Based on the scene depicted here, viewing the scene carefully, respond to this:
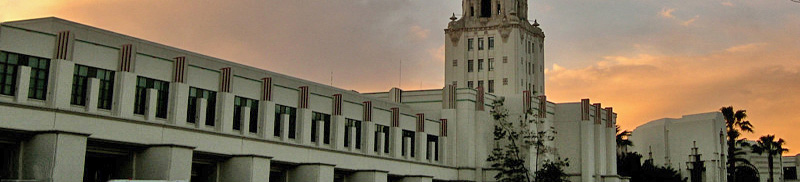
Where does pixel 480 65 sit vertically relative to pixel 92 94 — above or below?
above

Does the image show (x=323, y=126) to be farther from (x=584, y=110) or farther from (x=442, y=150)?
(x=584, y=110)

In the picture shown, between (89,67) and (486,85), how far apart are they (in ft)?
232

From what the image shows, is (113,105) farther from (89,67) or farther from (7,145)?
(7,145)

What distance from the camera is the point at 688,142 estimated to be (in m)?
113

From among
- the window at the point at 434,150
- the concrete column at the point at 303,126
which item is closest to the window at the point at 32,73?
the concrete column at the point at 303,126

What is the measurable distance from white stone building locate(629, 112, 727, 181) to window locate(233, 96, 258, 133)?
227 ft

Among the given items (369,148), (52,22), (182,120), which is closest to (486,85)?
(369,148)

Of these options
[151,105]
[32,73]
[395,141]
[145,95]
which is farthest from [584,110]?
[32,73]

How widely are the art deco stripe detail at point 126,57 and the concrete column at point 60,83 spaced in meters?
3.08

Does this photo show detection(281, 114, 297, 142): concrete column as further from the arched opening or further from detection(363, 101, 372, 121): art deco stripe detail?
the arched opening

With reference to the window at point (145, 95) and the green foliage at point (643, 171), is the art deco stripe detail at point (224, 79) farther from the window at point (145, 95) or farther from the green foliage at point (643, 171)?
the green foliage at point (643, 171)

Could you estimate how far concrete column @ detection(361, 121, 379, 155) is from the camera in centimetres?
6619

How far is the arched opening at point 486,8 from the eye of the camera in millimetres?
116562

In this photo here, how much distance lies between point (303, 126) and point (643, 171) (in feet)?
186
